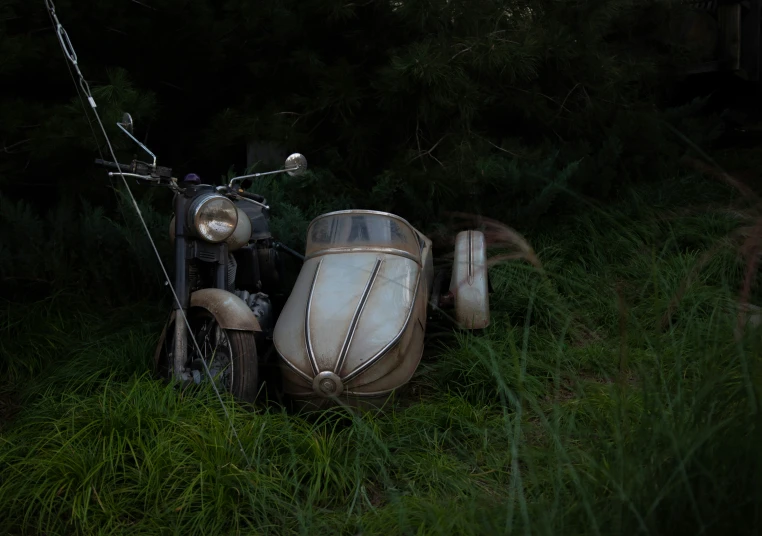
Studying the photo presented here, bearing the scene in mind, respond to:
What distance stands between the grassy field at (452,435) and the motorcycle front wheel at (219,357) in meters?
0.13

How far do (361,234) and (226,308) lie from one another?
0.86m

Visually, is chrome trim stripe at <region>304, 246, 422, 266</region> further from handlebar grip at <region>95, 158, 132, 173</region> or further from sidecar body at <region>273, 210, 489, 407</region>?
handlebar grip at <region>95, 158, 132, 173</region>

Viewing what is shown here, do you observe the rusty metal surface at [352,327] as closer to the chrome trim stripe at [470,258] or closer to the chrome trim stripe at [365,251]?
the chrome trim stripe at [365,251]

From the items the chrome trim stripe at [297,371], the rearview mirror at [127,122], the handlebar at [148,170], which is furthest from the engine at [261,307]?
the rearview mirror at [127,122]

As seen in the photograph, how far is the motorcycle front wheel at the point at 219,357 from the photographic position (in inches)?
144

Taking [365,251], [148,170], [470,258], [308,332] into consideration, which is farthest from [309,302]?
[470,258]

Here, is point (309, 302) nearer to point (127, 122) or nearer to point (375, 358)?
point (375, 358)

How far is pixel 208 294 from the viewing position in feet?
12.6

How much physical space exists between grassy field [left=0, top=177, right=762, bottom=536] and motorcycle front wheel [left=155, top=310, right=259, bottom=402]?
0.44 ft

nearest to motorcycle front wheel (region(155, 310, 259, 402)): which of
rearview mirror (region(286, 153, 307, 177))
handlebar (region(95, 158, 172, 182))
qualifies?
handlebar (region(95, 158, 172, 182))

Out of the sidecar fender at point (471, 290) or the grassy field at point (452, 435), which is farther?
the sidecar fender at point (471, 290)

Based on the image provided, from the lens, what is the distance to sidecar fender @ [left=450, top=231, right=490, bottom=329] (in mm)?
4379

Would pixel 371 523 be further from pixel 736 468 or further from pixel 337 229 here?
pixel 337 229

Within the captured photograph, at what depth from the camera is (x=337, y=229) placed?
430 cm
